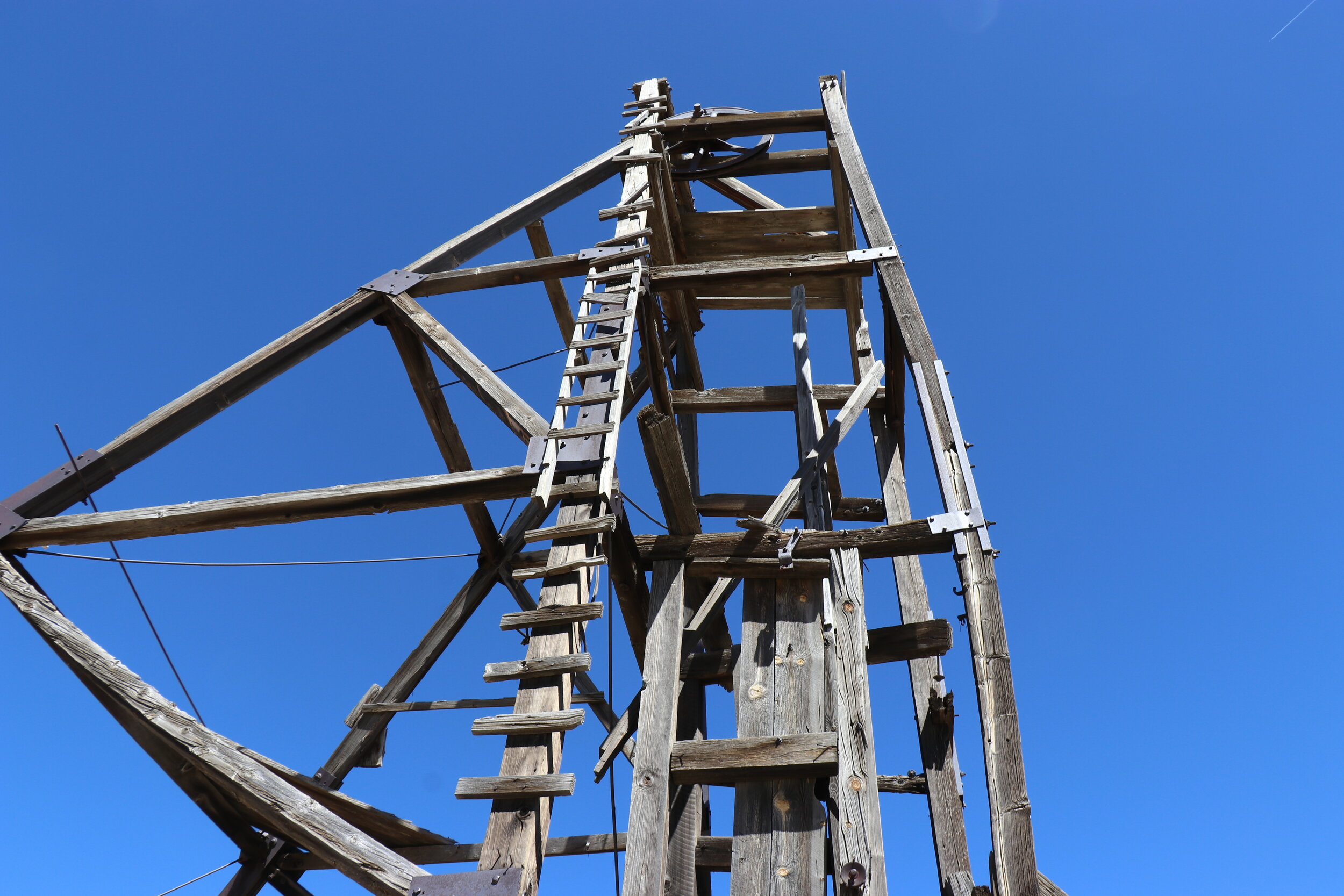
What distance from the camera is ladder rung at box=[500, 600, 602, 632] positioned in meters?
4.53

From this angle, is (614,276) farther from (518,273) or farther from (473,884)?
(473,884)

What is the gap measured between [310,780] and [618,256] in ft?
13.1

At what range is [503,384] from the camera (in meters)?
5.79

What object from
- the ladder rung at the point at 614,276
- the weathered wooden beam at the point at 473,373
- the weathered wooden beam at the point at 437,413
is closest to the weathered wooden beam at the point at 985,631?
the ladder rung at the point at 614,276

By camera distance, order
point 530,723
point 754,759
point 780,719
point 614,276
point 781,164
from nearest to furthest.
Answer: point 530,723 → point 754,759 → point 780,719 → point 614,276 → point 781,164

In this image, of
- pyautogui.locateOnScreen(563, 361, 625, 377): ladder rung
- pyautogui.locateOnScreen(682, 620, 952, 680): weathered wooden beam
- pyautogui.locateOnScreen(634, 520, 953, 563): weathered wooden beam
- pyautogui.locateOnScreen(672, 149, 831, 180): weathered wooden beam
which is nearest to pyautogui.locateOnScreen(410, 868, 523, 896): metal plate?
pyautogui.locateOnScreen(682, 620, 952, 680): weathered wooden beam

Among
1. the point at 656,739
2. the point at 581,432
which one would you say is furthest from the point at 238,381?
the point at 656,739

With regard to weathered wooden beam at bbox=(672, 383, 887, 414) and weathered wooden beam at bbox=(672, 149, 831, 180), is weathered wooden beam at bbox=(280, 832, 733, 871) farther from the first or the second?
weathered wooden beam at bbox=(672, 149, 831, 180)

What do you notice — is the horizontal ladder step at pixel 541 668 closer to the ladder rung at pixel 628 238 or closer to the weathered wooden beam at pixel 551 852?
the weathered wooden beam at pixel 551 852

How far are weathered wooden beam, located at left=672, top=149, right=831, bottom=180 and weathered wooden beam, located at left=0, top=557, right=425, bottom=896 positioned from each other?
668 centimetres

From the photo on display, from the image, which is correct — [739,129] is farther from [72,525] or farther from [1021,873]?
[1021,873]

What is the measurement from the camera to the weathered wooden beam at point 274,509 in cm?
515

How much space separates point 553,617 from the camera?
179 inches

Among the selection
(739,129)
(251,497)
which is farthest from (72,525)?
(739,129)
